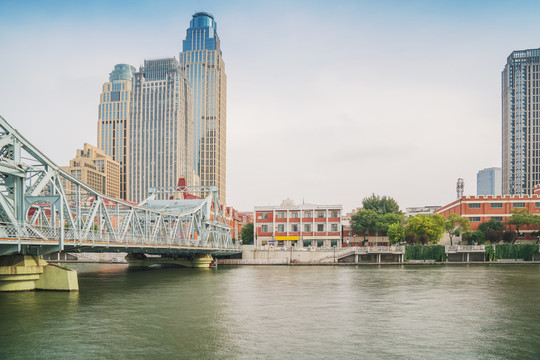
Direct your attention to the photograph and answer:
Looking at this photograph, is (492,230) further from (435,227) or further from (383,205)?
(383,205)

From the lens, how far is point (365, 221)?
133m

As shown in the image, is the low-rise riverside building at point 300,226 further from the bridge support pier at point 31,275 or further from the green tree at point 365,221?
the bridge support pier at point 31,275

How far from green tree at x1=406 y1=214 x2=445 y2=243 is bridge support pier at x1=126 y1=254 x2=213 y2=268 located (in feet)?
159

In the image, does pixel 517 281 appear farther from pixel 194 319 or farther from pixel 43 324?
pixel 43 324

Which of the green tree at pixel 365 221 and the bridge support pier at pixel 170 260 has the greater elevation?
the green tree at pixel 365 221

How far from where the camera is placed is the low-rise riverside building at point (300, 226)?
442ft

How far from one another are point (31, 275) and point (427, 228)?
288 feet

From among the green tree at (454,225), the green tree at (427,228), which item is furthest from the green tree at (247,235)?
the green tree at (454,225)

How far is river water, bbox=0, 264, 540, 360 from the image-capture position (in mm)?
28984

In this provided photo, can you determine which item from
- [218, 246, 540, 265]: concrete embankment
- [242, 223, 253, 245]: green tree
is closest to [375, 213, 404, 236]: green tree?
[218, 246, 540, 265]: concrete embankment

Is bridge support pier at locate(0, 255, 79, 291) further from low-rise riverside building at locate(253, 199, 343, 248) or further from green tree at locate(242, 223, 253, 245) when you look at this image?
green tree at locate(242, 223, 253, 245)

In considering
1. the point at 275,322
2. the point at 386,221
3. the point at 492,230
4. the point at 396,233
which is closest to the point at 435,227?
the point at 396,233

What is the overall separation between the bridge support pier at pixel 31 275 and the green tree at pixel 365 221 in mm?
93059

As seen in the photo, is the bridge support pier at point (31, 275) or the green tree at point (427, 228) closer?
the bridge support pier at point (31, 275)
